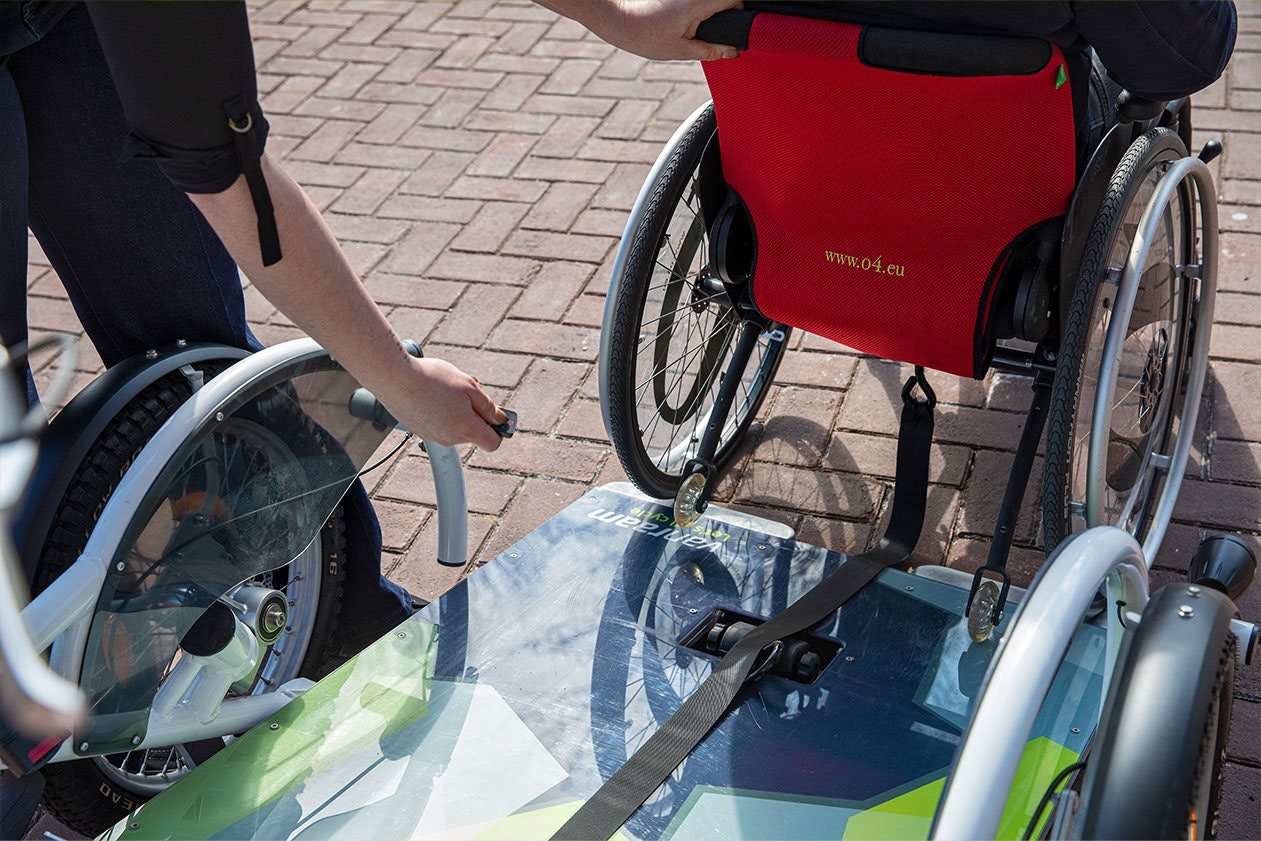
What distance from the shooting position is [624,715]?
1961 mm

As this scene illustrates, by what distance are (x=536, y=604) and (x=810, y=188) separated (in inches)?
33.7

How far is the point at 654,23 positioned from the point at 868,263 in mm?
519

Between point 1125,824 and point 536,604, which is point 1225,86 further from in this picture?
point 1125,824

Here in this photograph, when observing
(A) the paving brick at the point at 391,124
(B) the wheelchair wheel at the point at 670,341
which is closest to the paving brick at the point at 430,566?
(B) the wheelchair wheel at the point at 670,341

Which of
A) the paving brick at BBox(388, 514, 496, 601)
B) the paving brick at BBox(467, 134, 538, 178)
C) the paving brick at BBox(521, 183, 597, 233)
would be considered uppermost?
the paving brick at BBox(467, 134, 538, 178)

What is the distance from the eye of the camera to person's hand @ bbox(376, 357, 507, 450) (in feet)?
5.11

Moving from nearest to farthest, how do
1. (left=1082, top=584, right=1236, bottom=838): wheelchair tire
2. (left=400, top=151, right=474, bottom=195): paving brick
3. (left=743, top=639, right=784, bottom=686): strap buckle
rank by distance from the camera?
1. (left=1082, top=584, right=1236, bottom=838): wheelchair tire
2. (left=743, top=639, right=784, bottom=686): strap buckle
3. (left=400, top=151, right=474, bottom=195): paving brick

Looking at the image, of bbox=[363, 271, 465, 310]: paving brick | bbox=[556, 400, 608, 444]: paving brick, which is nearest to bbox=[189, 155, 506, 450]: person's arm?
bbox=[556, 400, 608, 444]: paving brick

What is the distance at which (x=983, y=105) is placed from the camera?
178 cm

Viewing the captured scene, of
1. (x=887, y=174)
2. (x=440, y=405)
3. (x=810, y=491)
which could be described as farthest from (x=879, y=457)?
(x=440, y=405)

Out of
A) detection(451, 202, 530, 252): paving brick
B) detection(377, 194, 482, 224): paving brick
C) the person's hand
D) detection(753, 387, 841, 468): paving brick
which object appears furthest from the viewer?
detection(377, 194, 482, 224): paving brick

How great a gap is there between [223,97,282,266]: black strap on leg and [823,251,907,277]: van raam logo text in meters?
1.03

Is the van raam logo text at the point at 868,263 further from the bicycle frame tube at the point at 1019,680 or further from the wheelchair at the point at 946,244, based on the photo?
Result: the bicycle frame tube at the point at 1019,680

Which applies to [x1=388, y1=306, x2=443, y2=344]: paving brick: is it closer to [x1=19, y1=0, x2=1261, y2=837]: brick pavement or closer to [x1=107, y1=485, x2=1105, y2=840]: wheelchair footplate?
[x1=19, y1=0, x2=1261, y2=837]: brick pavement
